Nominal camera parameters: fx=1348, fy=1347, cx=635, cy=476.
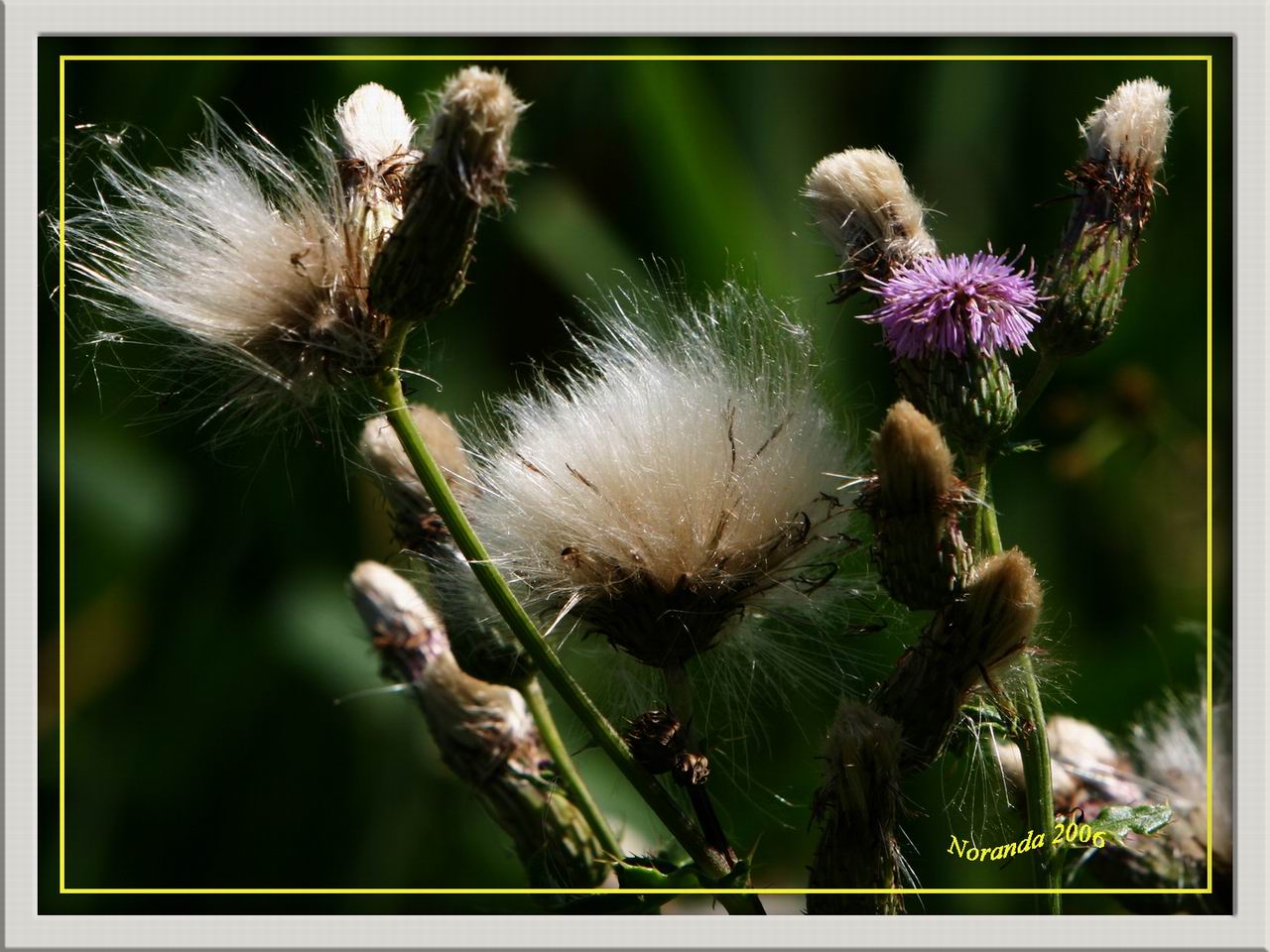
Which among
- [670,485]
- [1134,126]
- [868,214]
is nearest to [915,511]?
[670,485]

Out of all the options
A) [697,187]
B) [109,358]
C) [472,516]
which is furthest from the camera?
[697,187]

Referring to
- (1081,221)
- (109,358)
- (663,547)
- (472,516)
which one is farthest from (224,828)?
(1081,221)

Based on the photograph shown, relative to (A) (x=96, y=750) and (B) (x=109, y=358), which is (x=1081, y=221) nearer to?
(B) (x=109, y=358)

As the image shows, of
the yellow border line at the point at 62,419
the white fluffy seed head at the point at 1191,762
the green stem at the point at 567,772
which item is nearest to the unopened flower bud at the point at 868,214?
the green stem at the point at 567,772

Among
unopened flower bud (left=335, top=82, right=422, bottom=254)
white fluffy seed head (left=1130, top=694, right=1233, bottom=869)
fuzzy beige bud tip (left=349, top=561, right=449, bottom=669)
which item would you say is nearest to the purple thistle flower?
unopened flower bud (left=335, top=82, right=422, bottom=254)

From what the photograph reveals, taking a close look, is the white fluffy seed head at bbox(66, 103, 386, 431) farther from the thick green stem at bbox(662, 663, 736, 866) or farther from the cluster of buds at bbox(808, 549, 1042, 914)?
the cluster of buds at bbox(808, 549, 1042, 914)
